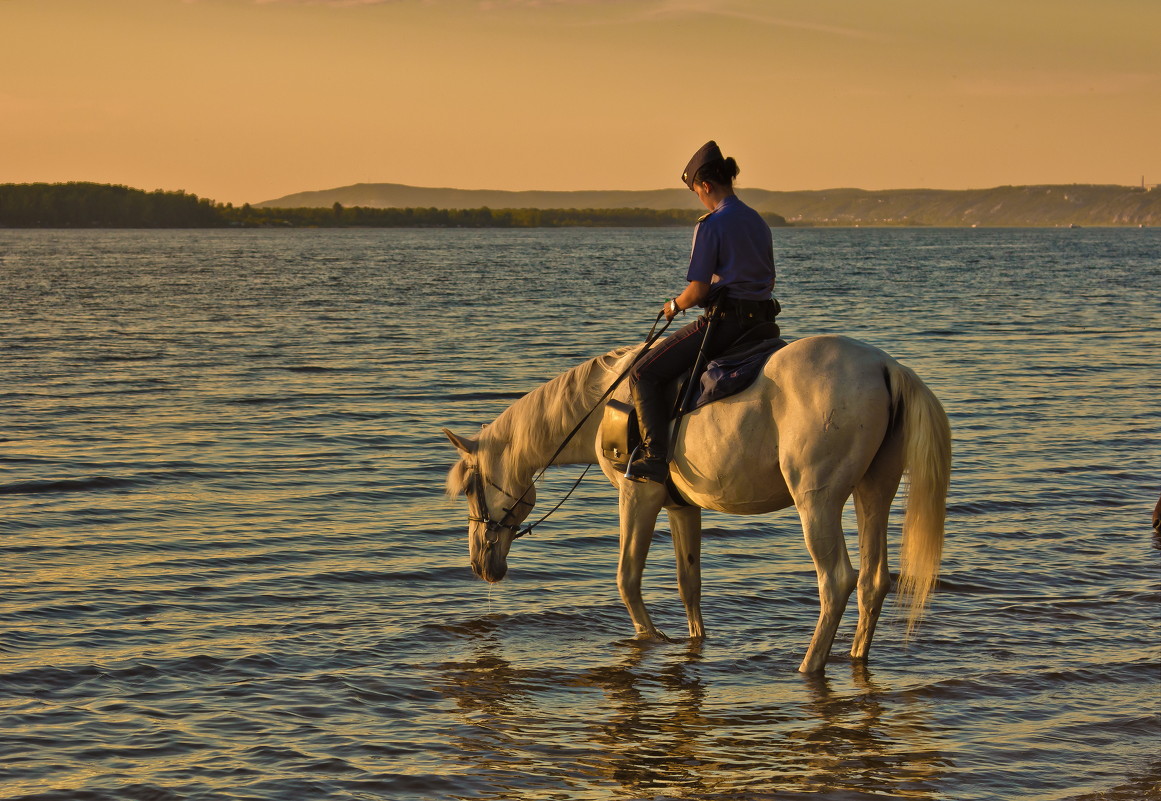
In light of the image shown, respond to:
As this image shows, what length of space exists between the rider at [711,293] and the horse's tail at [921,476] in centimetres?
Answer: 107

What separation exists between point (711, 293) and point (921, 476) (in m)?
1.84

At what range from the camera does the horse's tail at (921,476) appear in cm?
814

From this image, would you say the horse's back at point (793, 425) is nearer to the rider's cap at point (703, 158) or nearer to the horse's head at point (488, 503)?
the rider's cap at point (703, 158)

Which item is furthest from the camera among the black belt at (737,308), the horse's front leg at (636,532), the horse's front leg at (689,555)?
the horse's front leg at (689,555)

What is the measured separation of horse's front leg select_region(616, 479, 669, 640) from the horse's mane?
78 cm

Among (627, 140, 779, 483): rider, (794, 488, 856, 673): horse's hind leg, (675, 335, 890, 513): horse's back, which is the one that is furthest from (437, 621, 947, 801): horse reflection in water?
(627, 140, 779, 483): rider

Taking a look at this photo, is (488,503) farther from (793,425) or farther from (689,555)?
(793,425)

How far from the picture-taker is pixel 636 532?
9.13m

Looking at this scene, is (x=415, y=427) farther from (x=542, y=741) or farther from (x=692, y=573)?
(x=542, y=741)

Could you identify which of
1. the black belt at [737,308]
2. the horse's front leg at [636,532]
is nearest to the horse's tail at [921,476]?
the black belt at [737,308]

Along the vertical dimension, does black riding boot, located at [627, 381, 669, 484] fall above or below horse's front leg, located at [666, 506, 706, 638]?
above

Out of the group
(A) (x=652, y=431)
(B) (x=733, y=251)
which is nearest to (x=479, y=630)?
(A) (x=652, y=431)

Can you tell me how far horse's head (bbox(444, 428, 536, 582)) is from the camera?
33.2ft

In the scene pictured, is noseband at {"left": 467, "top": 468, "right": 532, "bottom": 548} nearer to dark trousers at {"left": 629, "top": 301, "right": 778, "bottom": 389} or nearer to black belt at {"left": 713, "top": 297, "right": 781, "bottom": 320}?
dark trousers at {"left": 629, "top": 301, "right": 778, "bottom": 389}
